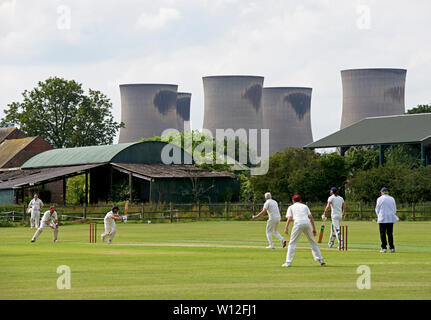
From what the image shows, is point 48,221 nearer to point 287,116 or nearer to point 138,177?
Answer: point 138,177

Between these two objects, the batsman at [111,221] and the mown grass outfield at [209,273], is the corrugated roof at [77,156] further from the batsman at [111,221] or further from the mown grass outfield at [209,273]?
the mown grass outfield at [209,273]

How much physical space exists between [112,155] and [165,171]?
4.42m

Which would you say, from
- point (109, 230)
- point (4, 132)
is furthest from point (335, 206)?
point (4, 132)

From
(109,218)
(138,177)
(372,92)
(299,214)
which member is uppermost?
(372,92)

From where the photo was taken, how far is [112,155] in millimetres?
68875

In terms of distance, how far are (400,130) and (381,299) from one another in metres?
69.8

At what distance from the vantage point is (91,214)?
54.8 m

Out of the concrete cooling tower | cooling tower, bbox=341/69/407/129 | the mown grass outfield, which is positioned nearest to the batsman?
the mown grass outfield

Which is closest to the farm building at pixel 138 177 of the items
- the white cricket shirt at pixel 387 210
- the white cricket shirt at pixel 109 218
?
the white cricket shirt at pixel 109 218

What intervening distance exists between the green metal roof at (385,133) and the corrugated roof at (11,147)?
1095 inches

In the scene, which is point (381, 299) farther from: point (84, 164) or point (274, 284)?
point (84, 164)

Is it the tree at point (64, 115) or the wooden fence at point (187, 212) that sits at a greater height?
the tree at point (64, 115)

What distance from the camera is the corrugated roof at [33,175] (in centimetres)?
6512

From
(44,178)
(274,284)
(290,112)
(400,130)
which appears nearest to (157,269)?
(274,284)
